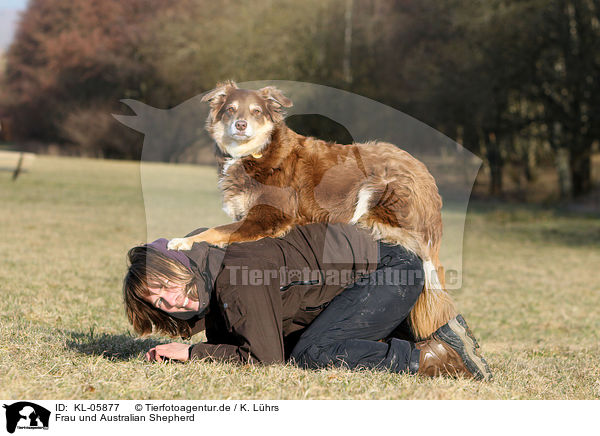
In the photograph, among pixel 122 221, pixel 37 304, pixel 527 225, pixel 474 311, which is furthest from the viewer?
pixel 527 225

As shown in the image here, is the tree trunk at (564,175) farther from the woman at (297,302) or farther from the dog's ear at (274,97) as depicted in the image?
the woman at (297,302)

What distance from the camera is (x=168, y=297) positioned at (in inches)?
144

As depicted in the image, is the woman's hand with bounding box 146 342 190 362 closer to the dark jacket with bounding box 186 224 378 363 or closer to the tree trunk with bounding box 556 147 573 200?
the dark jacket with bounding box 186 224 378 363

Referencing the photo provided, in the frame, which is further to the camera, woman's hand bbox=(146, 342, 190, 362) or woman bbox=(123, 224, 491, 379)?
woman's hand bbox=(146, 342, 190, 362)

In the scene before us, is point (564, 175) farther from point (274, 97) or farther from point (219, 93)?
point (219, 93)

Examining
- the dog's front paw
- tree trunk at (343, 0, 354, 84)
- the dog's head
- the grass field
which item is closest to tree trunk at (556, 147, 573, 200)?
the grass field

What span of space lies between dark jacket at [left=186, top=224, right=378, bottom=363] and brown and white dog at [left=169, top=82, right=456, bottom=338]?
0.15 meters

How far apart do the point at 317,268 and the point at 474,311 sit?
4813 mm

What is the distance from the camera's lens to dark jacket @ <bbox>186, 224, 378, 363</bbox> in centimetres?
355

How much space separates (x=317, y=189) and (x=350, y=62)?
30423 millimetres

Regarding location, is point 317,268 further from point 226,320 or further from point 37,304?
point 37,304

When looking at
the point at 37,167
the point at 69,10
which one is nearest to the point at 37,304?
the point at 37,167
